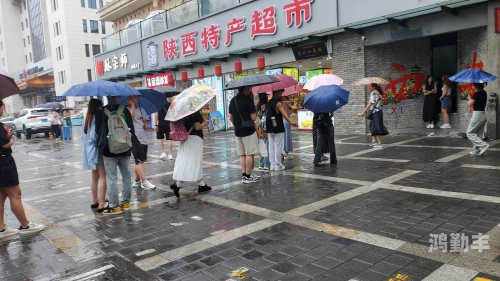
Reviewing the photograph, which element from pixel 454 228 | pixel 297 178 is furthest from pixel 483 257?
pixel 297 178

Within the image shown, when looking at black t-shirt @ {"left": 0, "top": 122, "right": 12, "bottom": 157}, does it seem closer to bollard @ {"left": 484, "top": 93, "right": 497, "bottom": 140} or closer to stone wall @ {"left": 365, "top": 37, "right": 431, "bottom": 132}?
bollard @ {"left": 484, "top": 93, "right": 497, "bottom": 140}

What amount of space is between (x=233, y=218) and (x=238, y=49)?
12.6 m

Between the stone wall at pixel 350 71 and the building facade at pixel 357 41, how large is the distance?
0.03 meters

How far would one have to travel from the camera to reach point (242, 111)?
6.82m

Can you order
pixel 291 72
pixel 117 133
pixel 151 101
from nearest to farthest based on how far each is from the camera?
pixel 117 133, pixel 151 101, pixel 291 72

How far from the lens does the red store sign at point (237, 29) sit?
555 inches

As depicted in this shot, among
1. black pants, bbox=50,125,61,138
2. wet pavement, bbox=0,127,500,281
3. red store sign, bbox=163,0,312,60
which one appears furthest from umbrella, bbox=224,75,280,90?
black pants, bbox=50,125,61,138

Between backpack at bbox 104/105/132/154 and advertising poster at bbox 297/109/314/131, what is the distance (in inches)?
432

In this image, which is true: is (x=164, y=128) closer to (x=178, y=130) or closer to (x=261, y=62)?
(x=178, y=130)

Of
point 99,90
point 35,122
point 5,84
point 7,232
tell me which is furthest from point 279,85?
point 35,122

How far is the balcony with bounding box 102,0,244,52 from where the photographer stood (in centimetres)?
1779

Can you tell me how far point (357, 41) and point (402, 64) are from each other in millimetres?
1991

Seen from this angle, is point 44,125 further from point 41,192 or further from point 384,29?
point 384,29

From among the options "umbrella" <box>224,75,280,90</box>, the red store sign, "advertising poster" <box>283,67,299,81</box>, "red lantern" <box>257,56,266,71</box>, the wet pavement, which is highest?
the red store sign
